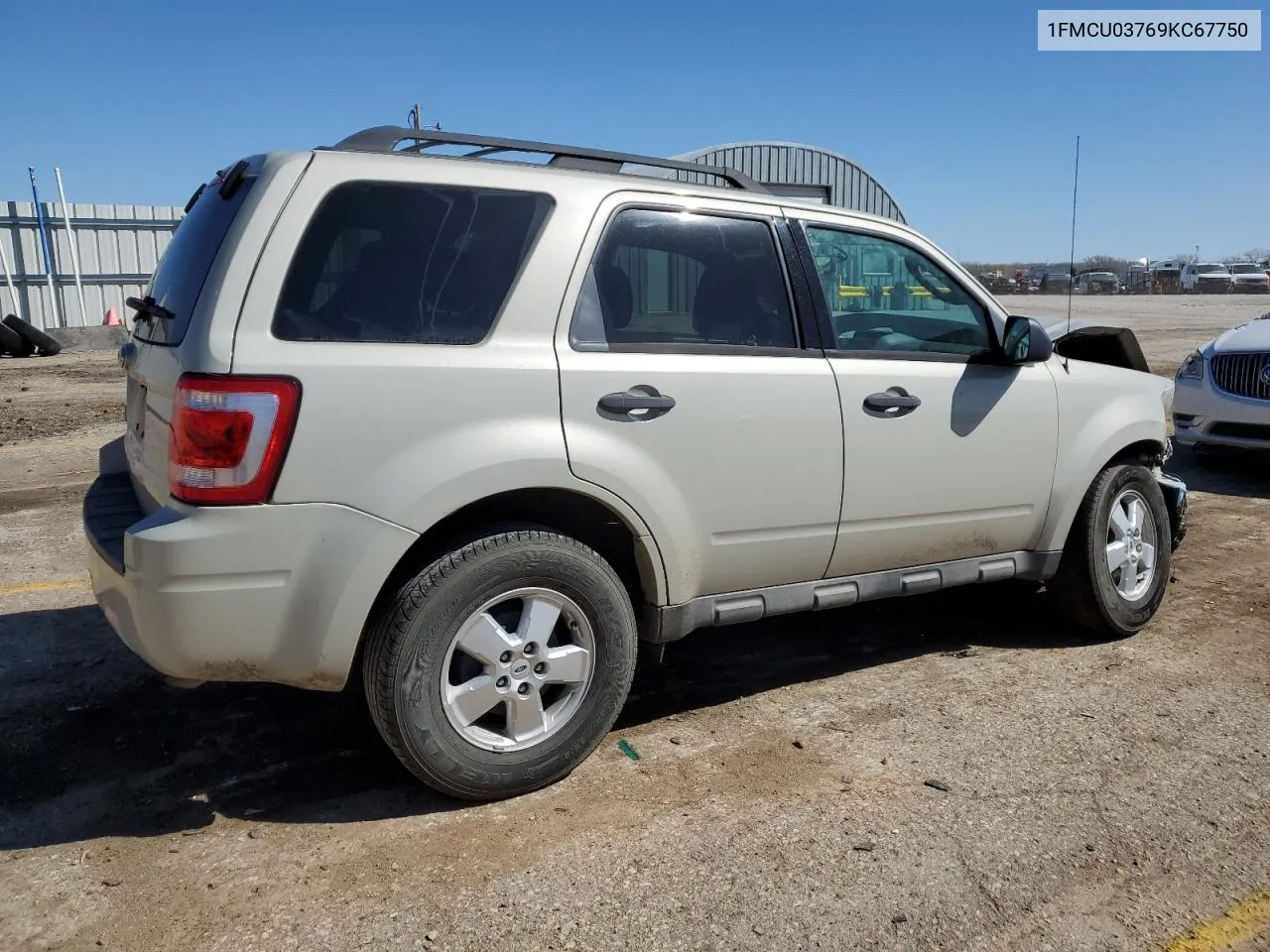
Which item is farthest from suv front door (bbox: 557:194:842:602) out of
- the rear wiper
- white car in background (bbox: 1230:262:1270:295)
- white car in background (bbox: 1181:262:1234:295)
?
white car in background (bbox: 1181:262:1234:295)

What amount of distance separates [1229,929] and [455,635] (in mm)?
2178

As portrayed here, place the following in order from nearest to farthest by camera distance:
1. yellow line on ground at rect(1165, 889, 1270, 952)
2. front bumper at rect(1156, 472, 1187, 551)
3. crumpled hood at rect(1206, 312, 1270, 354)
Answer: yellow line on ground at rect(1165, 889, 1270, 952), front bumper at rect(1156, 472, 1187, 551), crumpled hood at rect(1206, 312, 1270, 354)

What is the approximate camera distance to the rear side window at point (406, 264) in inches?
117

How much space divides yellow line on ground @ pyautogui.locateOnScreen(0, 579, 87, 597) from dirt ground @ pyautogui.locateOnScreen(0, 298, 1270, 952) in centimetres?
54

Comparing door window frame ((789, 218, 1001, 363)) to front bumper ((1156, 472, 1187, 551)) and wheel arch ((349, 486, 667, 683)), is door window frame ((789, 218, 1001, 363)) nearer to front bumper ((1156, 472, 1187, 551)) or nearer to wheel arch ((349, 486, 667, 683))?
wheel arch ((349, 486, 667, 683))

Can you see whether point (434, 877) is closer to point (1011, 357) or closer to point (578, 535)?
point (578, 535)

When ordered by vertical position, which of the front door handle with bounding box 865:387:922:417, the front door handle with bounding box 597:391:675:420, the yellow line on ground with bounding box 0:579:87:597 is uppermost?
the front door handle with bounding box 597:391:675:420

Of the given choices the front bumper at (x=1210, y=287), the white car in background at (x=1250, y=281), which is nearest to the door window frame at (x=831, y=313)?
the white car in background at (x=1250, y=281)

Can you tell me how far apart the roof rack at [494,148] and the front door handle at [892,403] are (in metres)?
1.04

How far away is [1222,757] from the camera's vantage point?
3596 mm

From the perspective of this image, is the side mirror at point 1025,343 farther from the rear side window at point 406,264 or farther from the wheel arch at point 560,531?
the rear side window at point 406,264

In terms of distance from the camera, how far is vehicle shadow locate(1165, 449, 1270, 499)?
8.27m

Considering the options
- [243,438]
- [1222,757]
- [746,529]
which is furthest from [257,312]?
[1222,757]

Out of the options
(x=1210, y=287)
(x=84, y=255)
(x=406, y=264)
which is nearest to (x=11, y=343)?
(x=84, y=255)
